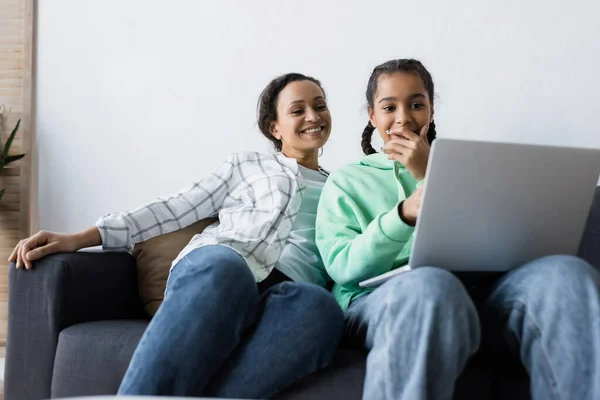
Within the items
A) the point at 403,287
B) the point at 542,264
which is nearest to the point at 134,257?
the point at 403,287

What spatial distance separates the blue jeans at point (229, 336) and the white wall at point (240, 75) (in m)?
1.13

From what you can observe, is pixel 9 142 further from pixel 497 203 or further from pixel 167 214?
pixel 497 203

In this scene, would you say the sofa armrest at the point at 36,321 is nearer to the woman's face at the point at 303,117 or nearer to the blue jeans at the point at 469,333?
the woman's face at the point at 303,117

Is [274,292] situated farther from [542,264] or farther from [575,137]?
[575,137]

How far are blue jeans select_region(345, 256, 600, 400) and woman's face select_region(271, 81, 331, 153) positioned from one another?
0.75 metres

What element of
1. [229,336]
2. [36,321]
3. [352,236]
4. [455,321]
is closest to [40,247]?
[36,321]

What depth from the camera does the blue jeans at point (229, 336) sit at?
125 cm

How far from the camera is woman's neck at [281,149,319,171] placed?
6.58 feet

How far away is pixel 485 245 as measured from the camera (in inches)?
52.2

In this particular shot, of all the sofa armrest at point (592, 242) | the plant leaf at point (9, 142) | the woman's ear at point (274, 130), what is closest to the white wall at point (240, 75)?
the plant leaf at point (9, 142)

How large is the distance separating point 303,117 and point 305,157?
11 centimetres

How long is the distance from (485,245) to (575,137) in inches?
42.3

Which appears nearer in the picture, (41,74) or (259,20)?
(259,20)

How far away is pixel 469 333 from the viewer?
122cm
